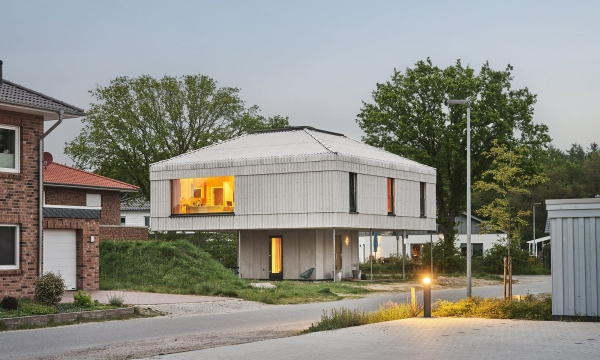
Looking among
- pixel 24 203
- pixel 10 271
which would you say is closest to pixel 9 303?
pixel 10 271

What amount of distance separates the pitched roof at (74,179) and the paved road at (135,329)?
71.4 ft

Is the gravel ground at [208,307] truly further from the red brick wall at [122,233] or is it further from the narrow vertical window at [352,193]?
the red brick wall at [122,233]

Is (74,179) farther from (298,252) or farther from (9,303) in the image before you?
(9,303)

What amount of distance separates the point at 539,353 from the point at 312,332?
543 cm

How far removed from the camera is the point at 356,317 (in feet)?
62.5

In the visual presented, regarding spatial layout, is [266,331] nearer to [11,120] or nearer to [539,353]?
Result: [539,353]

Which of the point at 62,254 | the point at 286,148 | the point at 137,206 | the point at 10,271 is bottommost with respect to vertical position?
the point at 10,271

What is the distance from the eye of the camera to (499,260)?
55.7 m

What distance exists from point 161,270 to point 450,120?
29706 mm

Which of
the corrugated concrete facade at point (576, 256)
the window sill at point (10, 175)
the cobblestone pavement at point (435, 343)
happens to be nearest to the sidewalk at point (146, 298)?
the window sill at point (10, 175)

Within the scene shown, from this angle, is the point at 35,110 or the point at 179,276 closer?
the point at 35,110

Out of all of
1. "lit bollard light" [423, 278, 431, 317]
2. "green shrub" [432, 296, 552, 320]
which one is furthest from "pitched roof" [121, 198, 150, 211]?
"lit bollard light" [423, 278, 431, 317]

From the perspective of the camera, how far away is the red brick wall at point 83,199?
44500 millimetres

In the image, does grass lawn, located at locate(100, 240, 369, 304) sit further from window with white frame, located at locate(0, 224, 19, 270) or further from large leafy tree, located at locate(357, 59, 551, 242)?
large leafy tree, located at locate(357, 59, 551, 242)
